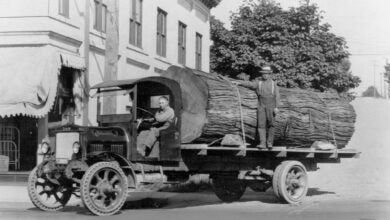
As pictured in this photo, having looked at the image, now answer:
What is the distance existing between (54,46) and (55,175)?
21.7 ft

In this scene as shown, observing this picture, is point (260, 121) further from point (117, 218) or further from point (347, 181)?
point (347, 181)

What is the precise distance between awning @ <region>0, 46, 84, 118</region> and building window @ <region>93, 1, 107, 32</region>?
305cm

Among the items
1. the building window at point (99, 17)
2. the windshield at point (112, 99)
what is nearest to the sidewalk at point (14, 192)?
the windshield at point (112, 99)

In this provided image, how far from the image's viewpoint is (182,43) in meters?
27.5

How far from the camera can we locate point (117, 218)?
9.41 m

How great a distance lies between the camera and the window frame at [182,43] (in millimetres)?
27047

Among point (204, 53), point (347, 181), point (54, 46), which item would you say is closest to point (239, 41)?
point (204, 53)

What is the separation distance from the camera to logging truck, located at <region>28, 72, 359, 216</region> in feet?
32.4

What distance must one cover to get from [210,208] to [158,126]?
2.05m

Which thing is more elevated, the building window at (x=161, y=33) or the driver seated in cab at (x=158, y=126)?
the building window at (x=161, y=33)

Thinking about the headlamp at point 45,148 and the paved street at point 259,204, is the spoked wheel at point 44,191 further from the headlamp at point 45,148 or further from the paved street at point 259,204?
the headlamp at point 45,148

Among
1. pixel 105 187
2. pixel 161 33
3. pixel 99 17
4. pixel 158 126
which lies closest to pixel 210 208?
pixel 158 126

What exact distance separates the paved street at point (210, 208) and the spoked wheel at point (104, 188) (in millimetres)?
185

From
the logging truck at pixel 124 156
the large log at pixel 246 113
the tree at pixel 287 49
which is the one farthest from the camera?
the tree at pixel 287 49
